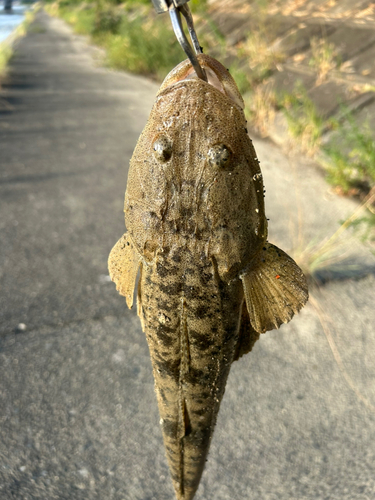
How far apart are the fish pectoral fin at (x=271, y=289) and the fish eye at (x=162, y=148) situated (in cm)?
39

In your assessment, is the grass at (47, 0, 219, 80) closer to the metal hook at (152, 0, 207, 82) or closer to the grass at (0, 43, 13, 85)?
the grass at (0, 43, 13, 85)

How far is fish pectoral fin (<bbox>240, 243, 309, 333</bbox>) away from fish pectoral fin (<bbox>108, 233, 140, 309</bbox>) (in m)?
0.35

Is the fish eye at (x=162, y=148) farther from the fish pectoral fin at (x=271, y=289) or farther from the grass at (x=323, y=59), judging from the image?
the grass at (x=323, y=59)

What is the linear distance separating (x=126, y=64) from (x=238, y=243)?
11880 millimetres

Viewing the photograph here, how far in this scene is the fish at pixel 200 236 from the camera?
3.47 feet

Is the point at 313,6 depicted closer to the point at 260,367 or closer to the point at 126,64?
the point at 126,64

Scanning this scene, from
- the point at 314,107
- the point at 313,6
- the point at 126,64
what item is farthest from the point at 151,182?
the point at 126,64

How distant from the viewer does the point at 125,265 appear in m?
1.29

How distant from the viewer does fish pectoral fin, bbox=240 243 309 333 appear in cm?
115

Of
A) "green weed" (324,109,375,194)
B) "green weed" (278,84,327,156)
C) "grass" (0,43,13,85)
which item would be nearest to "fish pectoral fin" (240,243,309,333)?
"green weed" (324,109,375,194)

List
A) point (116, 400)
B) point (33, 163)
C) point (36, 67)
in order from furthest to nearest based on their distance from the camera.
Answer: point (36, 67) < point (33, 163) < point (116, 400)

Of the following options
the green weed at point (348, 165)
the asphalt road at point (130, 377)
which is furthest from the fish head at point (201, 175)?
the green weed at point (348, 165)

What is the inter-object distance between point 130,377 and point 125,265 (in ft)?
6.55

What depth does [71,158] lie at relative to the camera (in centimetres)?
658
